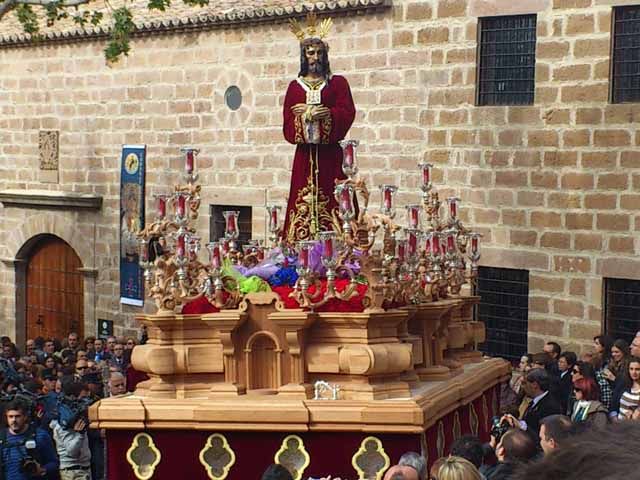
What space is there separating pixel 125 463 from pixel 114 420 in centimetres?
32

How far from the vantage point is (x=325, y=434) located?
24.3ft

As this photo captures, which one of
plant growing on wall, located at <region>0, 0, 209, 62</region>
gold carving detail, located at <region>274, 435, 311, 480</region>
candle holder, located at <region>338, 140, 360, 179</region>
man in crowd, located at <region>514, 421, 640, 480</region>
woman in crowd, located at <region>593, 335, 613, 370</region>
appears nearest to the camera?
man in crowd, located at <region>514, 421, 640, 480</region>

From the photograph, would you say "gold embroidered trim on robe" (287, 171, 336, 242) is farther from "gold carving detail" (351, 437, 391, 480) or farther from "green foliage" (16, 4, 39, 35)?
"green foliage" (16, 4, 39, 35)

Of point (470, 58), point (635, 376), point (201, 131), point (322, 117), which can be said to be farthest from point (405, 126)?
point (635, 376)

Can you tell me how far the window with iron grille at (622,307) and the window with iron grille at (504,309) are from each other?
107 cm

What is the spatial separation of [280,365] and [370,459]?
85 cm

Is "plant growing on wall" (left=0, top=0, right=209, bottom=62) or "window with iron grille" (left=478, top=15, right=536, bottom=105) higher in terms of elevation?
"plant growing on wall" (left=0, top=0, right=209, bottom=62)

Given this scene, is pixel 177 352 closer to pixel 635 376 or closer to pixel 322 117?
pixel 322 117

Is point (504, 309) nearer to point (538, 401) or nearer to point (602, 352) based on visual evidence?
point (602, 352)

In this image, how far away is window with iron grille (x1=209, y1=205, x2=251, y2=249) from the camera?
17.9 m

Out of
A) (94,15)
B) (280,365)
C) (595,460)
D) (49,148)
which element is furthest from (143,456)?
(49,148)

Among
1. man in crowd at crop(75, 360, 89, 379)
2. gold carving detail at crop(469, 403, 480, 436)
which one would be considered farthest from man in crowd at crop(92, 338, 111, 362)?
gold carving detail at crop(469, 403, 480, 436)

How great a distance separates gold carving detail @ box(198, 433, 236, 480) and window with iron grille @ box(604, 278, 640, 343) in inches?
275

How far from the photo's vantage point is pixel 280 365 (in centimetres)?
780
